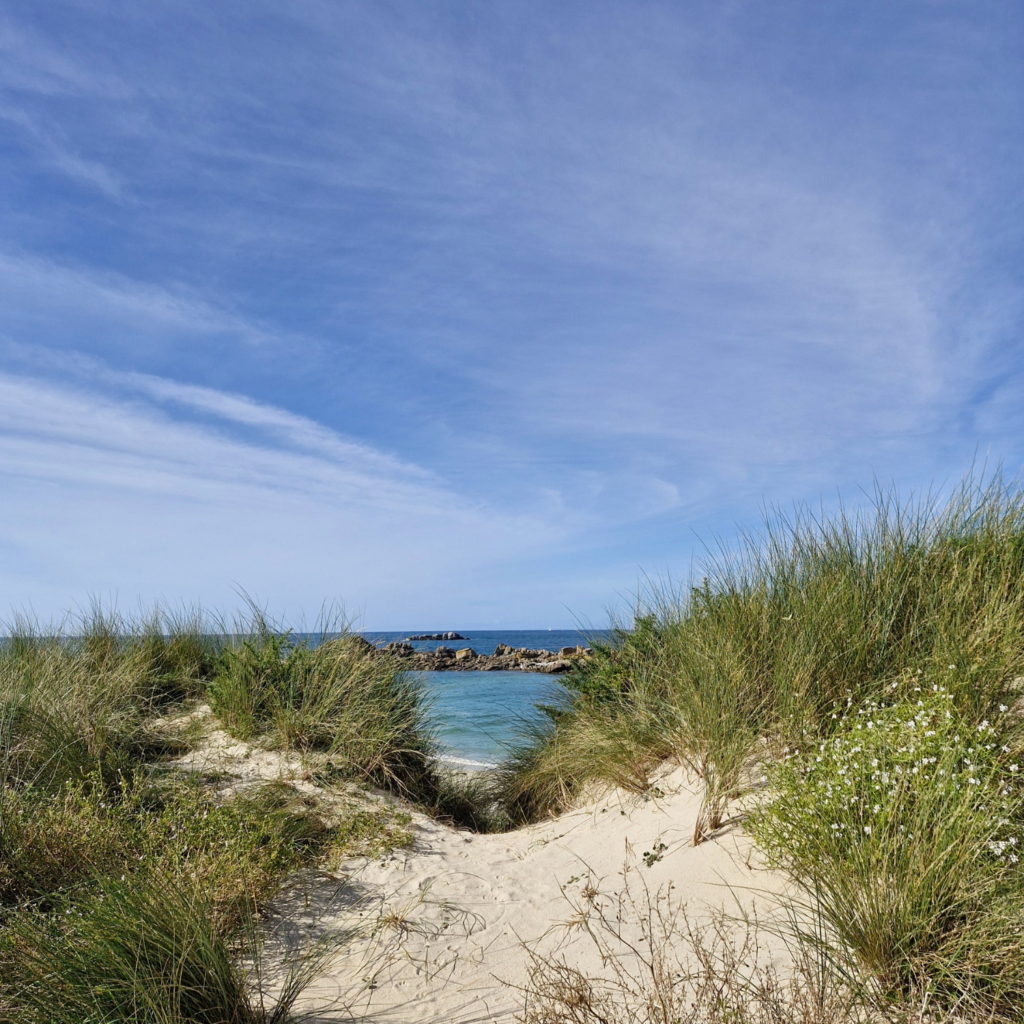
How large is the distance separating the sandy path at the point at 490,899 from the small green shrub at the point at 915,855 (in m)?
0.50

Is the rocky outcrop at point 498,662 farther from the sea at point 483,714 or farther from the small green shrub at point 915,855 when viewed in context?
the small green shrub at point 915,855

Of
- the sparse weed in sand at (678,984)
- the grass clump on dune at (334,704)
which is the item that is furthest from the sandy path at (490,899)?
the grass clump on dune at (334,704)

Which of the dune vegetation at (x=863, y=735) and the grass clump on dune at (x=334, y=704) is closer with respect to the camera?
the dune vegetation at (x=863, y=735)

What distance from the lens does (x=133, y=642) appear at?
9.26m

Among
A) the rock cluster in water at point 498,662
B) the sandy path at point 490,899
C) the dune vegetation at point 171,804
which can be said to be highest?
the dune vegetation at point 171,804

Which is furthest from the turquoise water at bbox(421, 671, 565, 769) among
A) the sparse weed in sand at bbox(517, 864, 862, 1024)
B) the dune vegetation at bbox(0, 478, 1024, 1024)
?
the sparse weed in sand at bbox(517, 864, 862, 1024)

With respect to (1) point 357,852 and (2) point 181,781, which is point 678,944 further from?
(2) point 181,781

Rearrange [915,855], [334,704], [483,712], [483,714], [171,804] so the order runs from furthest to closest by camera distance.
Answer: [483,712]
[483,714]
[334,704]
[171,804]
[915,855]

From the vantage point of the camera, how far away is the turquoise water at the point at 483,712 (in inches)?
333

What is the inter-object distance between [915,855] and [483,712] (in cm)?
1278

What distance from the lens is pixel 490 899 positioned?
4949 millimetres

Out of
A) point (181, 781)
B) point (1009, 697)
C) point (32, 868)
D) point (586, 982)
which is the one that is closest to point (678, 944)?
point (586, 982)

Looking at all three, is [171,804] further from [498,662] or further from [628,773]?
[498,662]

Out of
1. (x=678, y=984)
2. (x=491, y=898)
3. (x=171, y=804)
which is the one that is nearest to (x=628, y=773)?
(x=491, y=898)
